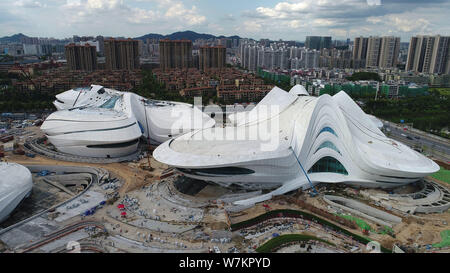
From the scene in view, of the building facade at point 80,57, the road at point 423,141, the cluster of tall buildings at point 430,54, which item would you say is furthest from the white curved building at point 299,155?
the cluster of tall buildings at point 430,54

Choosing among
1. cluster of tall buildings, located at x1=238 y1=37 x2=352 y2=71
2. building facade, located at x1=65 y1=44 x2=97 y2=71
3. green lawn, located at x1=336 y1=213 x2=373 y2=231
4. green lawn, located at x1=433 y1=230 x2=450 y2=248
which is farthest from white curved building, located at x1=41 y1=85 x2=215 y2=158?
cluster of tall buildings, located at x1=238 y1=37 x2=352 y2=71

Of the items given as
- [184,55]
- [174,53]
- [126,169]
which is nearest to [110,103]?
[126,169]

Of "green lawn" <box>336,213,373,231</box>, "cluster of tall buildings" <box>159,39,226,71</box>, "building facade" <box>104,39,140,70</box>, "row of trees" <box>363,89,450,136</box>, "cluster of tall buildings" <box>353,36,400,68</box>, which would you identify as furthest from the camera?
"cluster of tall buildings" <box>353,36,400,68</box>

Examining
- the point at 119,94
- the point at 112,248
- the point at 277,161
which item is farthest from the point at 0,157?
the point at 277,161

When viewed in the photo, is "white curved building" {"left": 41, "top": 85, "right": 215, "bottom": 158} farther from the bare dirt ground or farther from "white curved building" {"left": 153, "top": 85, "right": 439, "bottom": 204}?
"white curved building" {"left": 153, "top": 85, "right": 439, "bottom": 204}

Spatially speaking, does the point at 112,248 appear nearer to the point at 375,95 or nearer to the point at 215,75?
the point at 375,95
